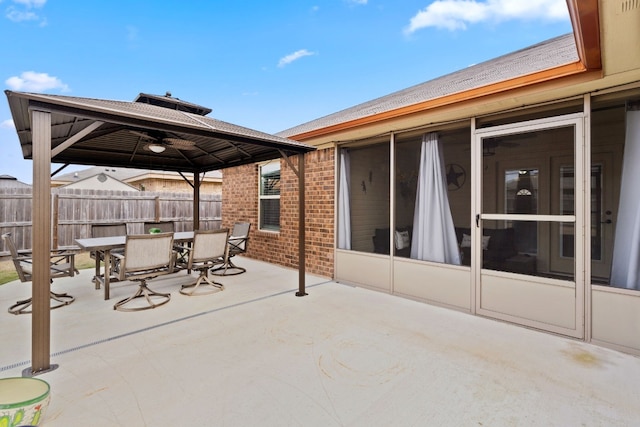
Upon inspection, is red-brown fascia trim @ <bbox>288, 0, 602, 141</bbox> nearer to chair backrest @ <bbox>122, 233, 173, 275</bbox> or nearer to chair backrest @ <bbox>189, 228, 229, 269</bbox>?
chair backrest @ <bbox>189, 228, 229, 269</bbox>

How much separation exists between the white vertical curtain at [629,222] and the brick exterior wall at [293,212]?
12.0ft

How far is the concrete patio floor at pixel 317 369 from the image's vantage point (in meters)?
1.94

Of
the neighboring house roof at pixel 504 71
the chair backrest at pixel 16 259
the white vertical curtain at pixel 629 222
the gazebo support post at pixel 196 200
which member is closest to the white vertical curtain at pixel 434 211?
the neighboring house roof at pixel 504 71

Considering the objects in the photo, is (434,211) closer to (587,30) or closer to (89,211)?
(587,30)

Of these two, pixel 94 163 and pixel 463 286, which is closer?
pixel 463 286

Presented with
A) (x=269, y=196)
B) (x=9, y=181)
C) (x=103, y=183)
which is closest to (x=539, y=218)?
(x=269, y=196)

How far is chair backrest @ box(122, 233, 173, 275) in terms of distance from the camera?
12.5 feet

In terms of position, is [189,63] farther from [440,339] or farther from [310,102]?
[440,339]

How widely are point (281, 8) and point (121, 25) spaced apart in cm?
585

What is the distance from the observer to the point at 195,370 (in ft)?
8.07

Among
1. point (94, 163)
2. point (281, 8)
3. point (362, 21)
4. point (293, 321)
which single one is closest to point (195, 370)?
point (293, 321)

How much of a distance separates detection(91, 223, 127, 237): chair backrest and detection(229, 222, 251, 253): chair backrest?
2.05 meters

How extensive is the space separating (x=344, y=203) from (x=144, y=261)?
3.14 meters

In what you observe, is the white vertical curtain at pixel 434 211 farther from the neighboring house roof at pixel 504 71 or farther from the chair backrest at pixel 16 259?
the chair backrest at pixel 16 259
